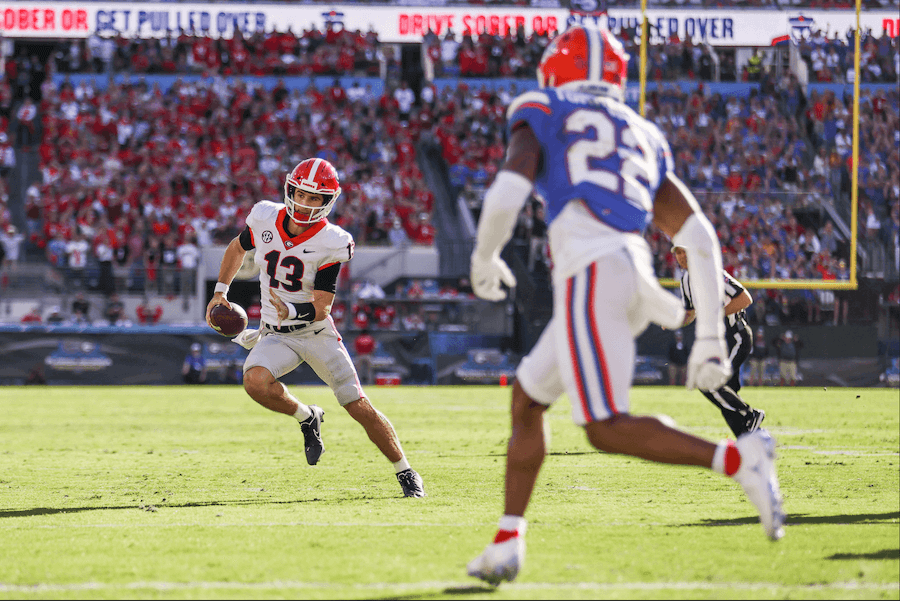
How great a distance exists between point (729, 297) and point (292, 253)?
9.00ft

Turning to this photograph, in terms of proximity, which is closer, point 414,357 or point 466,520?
point 466,520

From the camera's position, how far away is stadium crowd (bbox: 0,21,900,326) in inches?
738

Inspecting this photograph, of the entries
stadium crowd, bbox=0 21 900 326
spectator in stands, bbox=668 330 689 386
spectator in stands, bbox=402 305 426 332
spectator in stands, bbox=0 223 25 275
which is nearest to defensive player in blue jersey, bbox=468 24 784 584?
stadium crowd, bbox=0 21 900 326

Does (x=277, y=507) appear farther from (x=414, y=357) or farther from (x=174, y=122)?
(x=174, y=122)

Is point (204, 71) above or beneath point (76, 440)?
above

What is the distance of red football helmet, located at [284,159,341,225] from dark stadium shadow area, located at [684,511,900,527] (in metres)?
2.75

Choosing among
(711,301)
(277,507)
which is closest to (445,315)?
(277,507)

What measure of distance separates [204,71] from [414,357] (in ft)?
35.0

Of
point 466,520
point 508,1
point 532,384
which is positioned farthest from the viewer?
point 508,1

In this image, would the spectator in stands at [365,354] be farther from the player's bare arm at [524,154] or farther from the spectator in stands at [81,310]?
the player's bare arm at [524,154]

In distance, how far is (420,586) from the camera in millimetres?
3410

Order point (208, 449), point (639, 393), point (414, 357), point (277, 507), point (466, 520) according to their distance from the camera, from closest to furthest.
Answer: point (466, 520) < point (277, 507) < point (208, 449) < point (639, 393) < point (414, 357)

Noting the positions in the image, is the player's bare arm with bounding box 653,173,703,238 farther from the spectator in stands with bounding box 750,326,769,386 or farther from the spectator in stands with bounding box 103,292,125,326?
the spectator in stands with bounding box 103,292,125,326

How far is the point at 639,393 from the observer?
16031 mm
